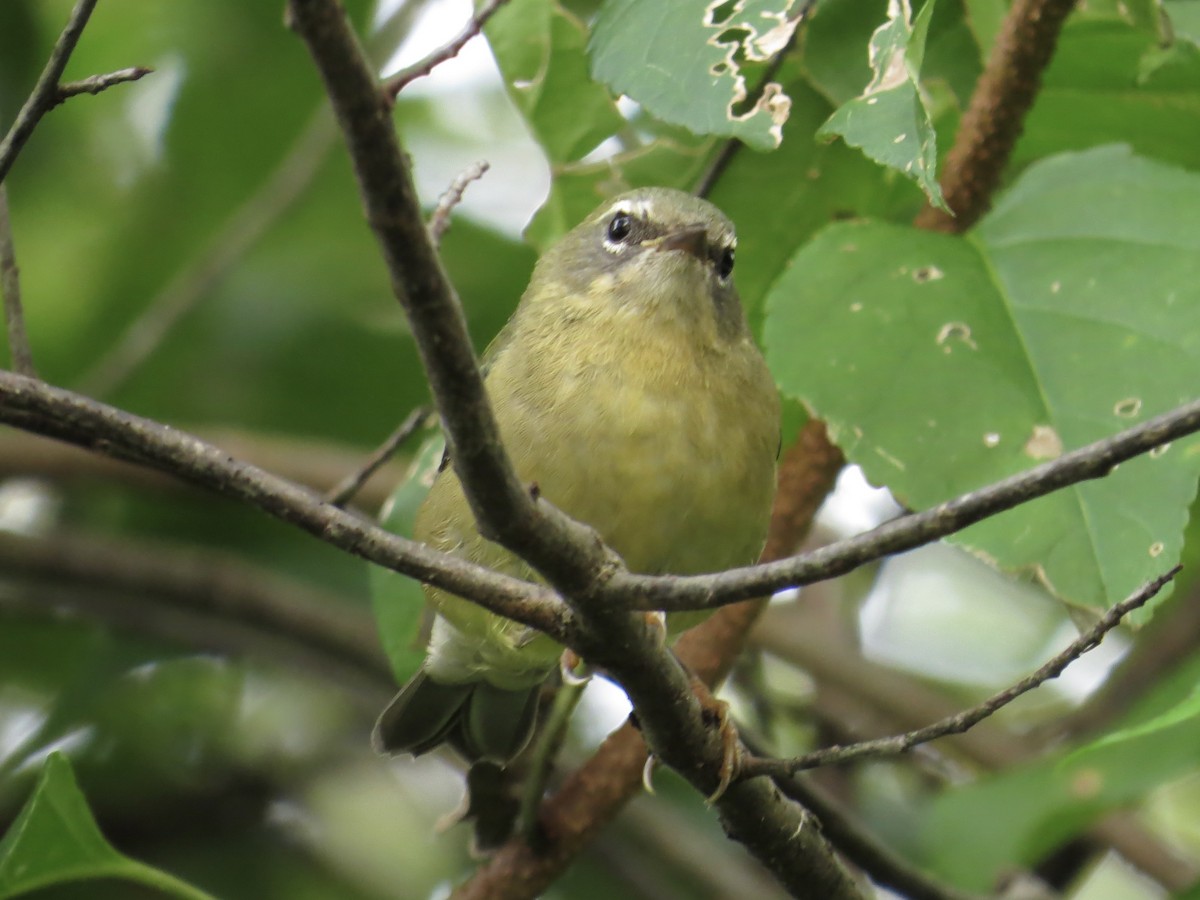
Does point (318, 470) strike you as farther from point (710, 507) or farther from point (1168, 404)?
point (1168, 404)

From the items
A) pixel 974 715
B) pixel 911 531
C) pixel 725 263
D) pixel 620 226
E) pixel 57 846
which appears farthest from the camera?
pixel 620 226

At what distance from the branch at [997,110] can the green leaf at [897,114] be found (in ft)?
2.12

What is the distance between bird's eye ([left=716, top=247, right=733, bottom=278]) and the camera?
389 cm

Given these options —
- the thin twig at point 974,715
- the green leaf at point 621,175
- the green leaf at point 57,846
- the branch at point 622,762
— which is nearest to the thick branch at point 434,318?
the thin twig at point 974,715

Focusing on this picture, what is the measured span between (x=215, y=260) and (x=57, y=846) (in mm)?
2766

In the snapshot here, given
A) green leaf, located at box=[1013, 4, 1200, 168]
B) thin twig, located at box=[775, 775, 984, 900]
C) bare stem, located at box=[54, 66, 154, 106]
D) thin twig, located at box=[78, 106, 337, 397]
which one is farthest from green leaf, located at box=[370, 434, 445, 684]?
thin twig, located at box=[78, 106, 337, 397]

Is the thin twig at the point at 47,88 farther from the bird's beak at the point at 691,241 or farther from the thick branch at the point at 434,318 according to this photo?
the bird's beak at the point at 691,241

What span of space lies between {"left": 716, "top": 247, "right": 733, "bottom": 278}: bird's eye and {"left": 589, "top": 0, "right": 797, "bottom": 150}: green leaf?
84 centimetres

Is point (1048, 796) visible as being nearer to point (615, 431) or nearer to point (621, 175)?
point (615, 431)

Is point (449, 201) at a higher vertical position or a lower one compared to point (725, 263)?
higher

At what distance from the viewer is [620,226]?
406 centimetres

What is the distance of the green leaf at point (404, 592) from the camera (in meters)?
3.52

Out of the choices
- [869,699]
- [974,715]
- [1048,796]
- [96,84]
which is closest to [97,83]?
[96,84]

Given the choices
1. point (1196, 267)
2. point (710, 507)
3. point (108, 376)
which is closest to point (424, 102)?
point (108, 376)
